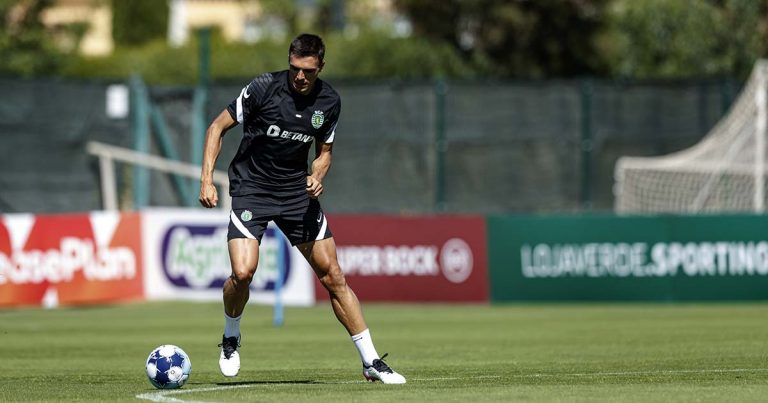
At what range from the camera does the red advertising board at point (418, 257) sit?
85.8 ft

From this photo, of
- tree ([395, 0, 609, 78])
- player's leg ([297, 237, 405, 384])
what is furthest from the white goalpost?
tree ([395, 0, 609, 78])

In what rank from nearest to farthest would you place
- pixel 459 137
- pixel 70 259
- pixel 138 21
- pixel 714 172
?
pixel 70 259 → pixel 714 172 → pixel 459 137 → pixel 138 21

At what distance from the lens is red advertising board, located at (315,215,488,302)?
85.8 ft

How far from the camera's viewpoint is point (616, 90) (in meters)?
30.5

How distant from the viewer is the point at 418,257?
2617cm

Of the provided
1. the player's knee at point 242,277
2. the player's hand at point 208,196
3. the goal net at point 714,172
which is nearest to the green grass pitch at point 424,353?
the player's knee at point 242,277

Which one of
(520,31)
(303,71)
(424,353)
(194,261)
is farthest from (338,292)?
(520,31)

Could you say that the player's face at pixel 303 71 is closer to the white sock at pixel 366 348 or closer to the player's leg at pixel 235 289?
the player's leg at pixel 235 289

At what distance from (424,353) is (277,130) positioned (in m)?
4.46

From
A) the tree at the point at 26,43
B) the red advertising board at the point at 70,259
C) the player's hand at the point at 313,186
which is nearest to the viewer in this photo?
the player's hand at the point at 313,186

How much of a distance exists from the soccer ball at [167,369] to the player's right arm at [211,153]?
3.69 ft

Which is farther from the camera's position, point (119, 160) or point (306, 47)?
point (119, 160)

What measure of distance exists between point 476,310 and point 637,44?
85.6ft

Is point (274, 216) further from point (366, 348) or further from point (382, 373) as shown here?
point (382, 373)
